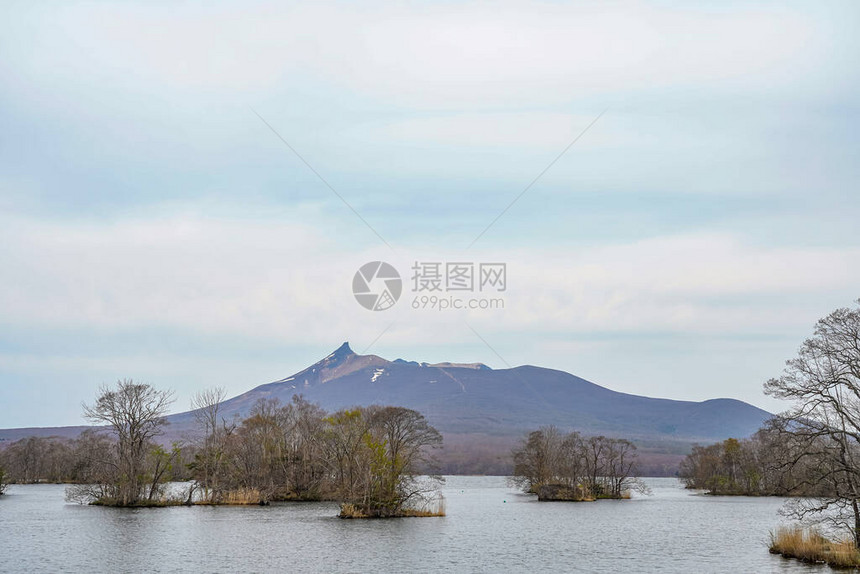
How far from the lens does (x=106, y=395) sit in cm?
7150

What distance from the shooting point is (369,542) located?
1799 inches

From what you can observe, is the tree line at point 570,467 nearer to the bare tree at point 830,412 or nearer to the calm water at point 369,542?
the calm water at point 369,542

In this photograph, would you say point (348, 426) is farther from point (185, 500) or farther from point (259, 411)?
point (259, 411)

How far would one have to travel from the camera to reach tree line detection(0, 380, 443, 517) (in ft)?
201

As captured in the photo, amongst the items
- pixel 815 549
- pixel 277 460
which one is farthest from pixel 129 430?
pixel 815 549

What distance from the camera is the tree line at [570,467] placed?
99.0 m

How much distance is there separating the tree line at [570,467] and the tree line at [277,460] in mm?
23471

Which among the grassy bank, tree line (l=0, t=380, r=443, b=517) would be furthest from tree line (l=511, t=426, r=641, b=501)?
the grassy bank

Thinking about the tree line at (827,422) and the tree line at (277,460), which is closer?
the tree line at (827,422)

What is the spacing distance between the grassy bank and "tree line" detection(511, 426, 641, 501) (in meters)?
58.9

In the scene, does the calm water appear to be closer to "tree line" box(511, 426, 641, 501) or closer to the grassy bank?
the grassy bank

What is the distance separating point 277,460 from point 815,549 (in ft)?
202

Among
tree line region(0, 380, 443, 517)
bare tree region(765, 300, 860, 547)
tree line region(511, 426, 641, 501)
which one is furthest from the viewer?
tree line region(511, 426, 641, 501)

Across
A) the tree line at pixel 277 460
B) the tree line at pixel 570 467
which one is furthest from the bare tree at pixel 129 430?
the tree line at pixel 570 467
